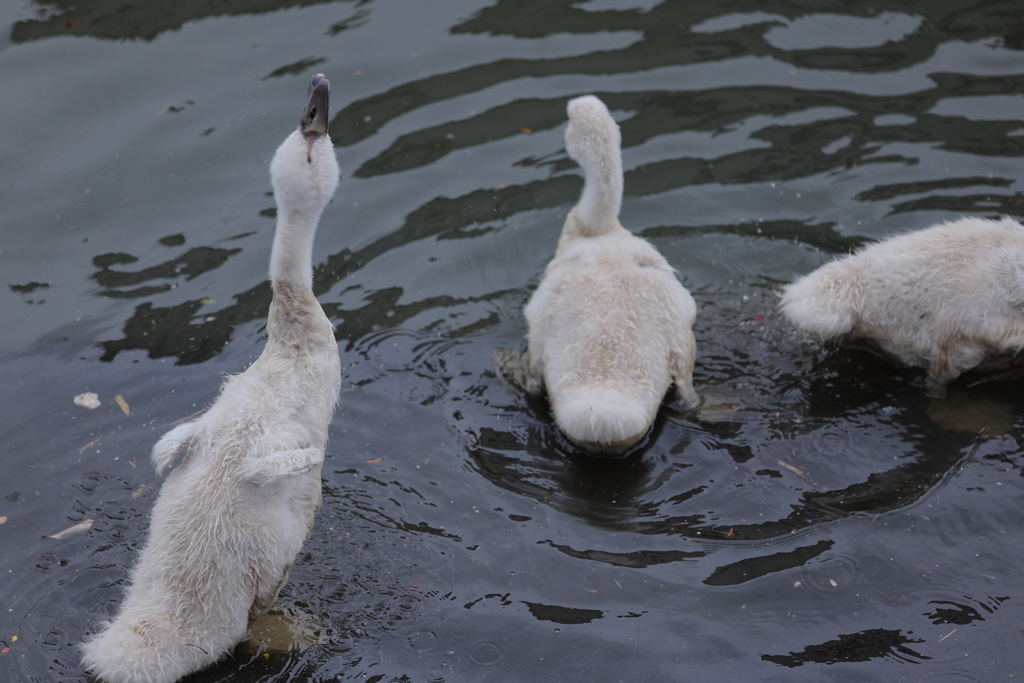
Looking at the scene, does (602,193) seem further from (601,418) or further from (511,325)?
(601,418)

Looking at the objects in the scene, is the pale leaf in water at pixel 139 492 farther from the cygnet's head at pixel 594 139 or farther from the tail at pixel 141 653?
the cygnet's head at pixel 594 139

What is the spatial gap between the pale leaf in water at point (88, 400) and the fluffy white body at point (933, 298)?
4.80m

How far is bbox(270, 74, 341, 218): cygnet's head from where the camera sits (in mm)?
4164

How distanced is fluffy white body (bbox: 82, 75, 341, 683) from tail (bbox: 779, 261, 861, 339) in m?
3.30

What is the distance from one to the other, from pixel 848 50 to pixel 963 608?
6.48m

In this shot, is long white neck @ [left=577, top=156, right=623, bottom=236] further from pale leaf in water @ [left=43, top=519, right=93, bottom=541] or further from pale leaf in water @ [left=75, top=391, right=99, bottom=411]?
pale leaf in water @ [left=43, top=519, right=93, bottom=541]

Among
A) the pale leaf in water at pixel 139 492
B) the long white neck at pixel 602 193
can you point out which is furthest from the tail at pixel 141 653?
the long white neck at pixel 602 193

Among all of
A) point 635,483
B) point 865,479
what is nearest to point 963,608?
point 865,479

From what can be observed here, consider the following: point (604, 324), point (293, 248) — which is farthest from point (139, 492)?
point (604, 324)

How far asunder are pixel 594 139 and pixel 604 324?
1523 mm

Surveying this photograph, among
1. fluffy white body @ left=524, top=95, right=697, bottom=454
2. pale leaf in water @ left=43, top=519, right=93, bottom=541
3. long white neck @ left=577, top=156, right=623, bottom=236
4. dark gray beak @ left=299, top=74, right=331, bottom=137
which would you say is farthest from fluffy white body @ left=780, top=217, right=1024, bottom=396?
pale leaf in water @ left=43, top=519, right=93, bottom=541

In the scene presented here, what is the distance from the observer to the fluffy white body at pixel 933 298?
5.69 meters

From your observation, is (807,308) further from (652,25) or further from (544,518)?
(652,25)

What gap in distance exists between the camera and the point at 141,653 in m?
3.87
